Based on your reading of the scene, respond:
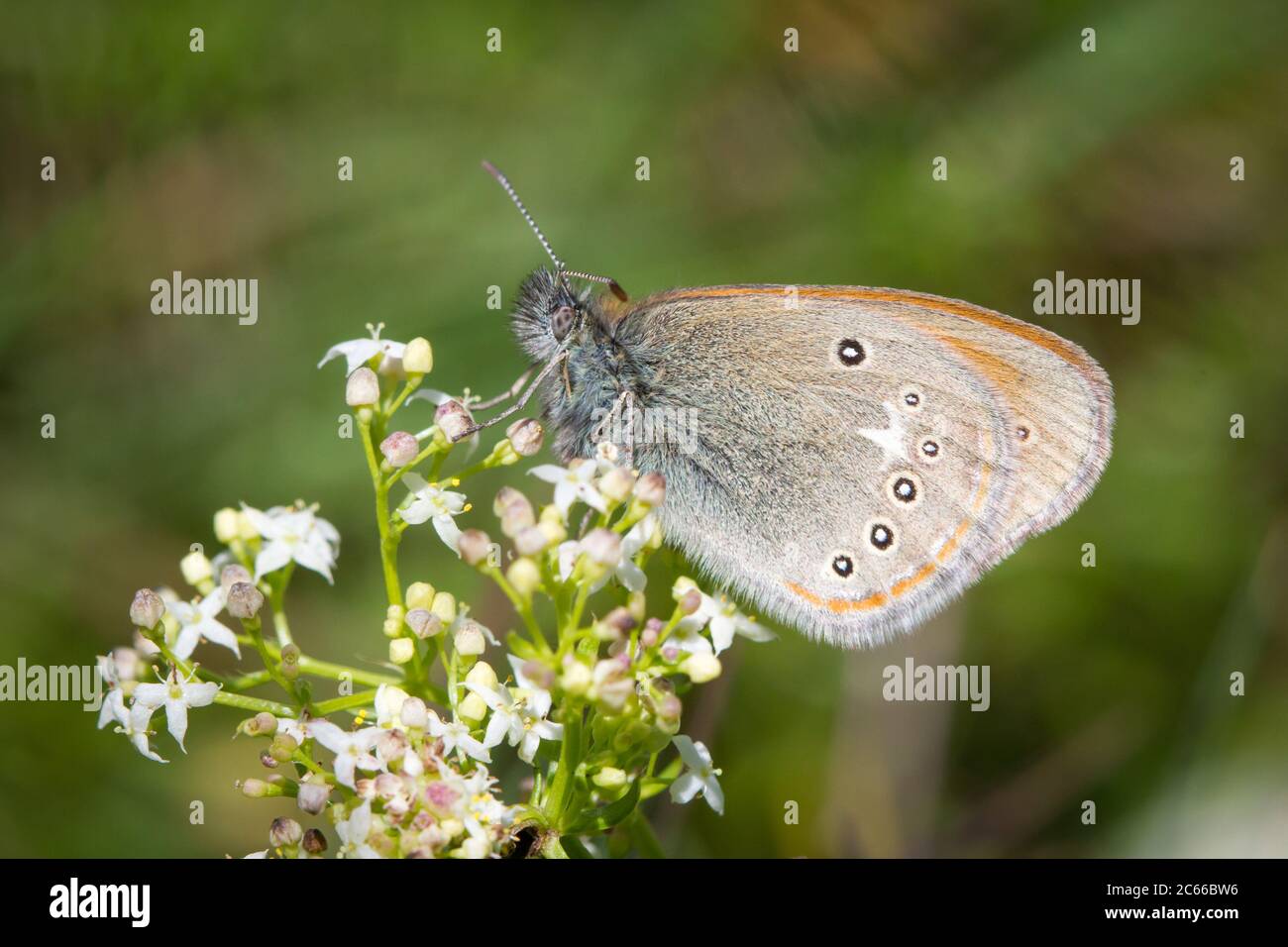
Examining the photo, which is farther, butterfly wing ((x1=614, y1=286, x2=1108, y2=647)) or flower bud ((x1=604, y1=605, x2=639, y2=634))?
butterfly wing ((x1=614, y1=286, x2=1108, y2=647))

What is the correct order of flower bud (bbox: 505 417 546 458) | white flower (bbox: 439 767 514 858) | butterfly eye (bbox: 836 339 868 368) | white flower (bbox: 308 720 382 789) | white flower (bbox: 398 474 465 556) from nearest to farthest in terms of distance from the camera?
white flower (bbox: 439 767 514 858) → white flower (bbox: 308 720 382 789) → white flower (bbox: 398 474 465 556) → flower bud (bbox: 505 417 546 458) → butterfly eye (bbox: 836 339 868 368)

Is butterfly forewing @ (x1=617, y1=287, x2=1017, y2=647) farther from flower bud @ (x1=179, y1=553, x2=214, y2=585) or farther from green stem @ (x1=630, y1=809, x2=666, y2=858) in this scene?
flower bud @ (x1=179, y1=553, x2=214, y2=585)

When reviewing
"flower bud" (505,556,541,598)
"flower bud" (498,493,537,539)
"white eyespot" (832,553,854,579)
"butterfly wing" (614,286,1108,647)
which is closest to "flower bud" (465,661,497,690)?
"flower bud" (505,556,541,598)

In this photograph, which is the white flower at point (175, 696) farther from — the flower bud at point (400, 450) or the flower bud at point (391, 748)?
the flower bud at point (400, 450)

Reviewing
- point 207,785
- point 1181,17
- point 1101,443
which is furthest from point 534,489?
point 1181,17

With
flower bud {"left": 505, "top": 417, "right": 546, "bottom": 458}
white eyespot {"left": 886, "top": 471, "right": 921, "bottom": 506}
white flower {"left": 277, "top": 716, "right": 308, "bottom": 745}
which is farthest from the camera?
white eyespot {"left": 886, "top": 471, "right": 921, "bottom": 506}

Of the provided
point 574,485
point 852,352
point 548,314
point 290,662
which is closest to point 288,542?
point 290,662

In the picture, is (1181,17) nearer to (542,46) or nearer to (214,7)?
(542,46)

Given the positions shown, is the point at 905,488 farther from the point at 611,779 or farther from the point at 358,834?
the point at 358,834
